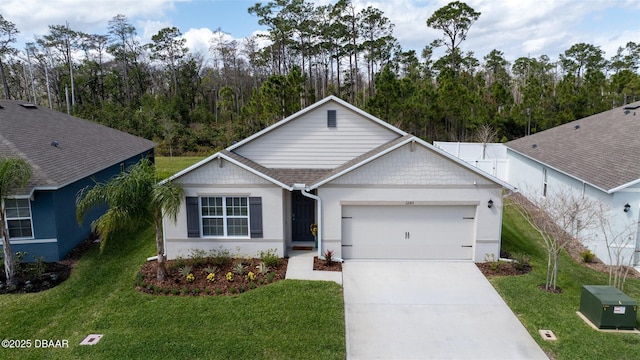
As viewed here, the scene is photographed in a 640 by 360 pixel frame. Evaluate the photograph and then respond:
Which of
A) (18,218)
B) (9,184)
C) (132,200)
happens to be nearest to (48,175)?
(18,218)

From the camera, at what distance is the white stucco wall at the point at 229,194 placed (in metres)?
12.5

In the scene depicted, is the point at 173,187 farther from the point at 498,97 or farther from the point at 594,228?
the point at 498,97

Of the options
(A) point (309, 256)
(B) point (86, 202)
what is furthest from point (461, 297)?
(B) point (86, 202)

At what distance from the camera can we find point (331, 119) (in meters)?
14.6

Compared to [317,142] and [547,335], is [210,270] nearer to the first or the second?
[317,142]

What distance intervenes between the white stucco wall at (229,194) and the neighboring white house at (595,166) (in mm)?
10158

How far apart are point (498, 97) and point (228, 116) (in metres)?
28.7

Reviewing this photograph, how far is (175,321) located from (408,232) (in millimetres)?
7347

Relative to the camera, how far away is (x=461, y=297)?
10477mm

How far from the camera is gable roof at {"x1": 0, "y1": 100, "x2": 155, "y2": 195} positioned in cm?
1312

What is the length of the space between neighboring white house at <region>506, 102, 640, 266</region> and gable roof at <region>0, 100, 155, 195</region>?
1720 centimetres

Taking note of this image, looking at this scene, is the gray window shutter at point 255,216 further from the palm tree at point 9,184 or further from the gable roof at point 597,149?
the gable roof at point 597,149

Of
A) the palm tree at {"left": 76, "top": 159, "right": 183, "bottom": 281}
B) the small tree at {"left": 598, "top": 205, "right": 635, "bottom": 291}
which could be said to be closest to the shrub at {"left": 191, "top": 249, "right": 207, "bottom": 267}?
the palm tree at {"left": 76, "top": 159, "right": 183, "bottom": 281}

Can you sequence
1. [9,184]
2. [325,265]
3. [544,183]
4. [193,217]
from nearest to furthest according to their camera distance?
[9,184] < [325,265] < [193,217] < [544,183]
